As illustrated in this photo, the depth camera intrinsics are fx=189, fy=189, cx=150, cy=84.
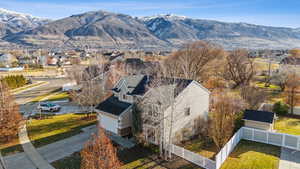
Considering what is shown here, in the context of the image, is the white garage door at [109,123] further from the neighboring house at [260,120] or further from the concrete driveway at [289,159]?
the concrete driveway at [289,159]

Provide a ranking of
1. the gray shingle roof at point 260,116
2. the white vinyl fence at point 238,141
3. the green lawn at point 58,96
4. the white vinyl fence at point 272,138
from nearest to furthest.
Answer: the white vinyl fence at point 238,141 → the white vinyl fence at point 272,138 → the gray shingle roof at point 260,116 → the green lawn at point 58,96

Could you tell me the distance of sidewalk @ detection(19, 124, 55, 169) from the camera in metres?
15.1

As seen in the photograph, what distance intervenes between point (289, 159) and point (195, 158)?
8.01 m

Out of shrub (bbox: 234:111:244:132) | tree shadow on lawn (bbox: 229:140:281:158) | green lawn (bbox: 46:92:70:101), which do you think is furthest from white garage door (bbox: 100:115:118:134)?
green lawn (bbox: 46:92:70:101)

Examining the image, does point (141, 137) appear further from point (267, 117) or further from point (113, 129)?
point (267, 117)

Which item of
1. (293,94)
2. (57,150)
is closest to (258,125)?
Result: (293,94)

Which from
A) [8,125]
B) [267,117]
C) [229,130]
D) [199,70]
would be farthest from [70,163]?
[199,70]

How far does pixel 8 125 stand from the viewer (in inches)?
776

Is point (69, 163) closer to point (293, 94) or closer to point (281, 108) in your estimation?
point (281, 108)

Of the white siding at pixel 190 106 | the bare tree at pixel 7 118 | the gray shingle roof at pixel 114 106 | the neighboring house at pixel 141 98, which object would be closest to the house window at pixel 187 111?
the neighboring house at pixel 141 98

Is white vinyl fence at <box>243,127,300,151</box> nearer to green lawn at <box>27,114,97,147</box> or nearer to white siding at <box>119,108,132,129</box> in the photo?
white siding at <box>119,108,132,129</box>

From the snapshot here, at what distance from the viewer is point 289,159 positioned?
15617 millimetres

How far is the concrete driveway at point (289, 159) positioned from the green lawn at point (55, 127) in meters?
20.1

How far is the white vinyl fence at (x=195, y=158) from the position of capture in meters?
14.0
